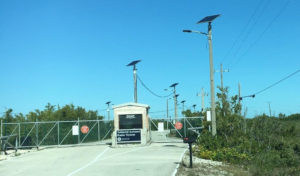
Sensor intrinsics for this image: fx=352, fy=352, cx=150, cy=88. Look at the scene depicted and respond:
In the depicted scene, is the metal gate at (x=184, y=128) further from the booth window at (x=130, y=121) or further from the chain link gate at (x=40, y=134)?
the chain link gate at (x=40, y=134)

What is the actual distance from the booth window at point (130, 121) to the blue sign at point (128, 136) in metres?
0.70

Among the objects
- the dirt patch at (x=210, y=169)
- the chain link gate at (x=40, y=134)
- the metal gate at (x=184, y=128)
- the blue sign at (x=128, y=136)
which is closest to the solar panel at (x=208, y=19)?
the metal gate at (x=184, y=128)

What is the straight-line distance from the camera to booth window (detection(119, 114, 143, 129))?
25203 mm

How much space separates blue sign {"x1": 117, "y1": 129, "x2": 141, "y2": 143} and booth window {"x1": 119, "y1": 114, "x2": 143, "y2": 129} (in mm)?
703

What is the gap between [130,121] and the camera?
25.2m

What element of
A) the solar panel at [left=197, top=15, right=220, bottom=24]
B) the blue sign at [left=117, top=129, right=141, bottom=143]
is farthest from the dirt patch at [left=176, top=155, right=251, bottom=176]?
the blue sign at [left=117, top=129, right=141, bottom=143]

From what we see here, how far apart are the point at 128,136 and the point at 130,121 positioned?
1238mm

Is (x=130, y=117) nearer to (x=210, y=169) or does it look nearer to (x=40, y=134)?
(x=40, y=134)

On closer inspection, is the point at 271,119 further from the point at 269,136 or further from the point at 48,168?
the point at 48,168

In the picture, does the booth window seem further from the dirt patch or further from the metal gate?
the dirt patch

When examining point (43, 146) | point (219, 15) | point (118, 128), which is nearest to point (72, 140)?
point (43, 146)

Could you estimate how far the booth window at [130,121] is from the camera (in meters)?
25.2

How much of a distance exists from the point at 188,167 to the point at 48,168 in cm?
605

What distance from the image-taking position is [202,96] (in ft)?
159
